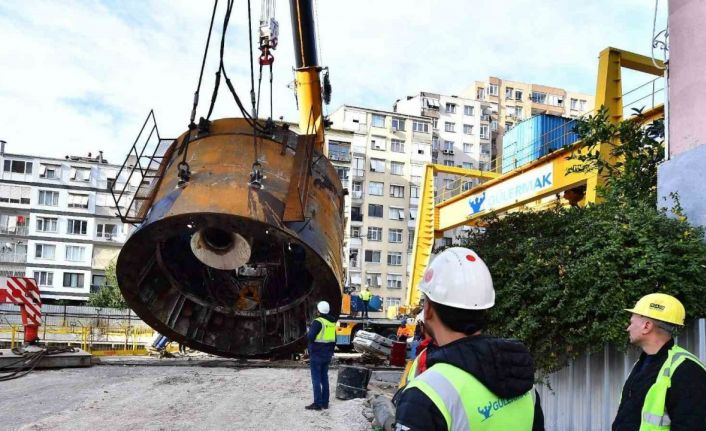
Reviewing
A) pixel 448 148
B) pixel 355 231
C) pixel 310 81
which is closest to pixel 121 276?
pixel 310 81

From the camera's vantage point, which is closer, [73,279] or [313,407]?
[313,407]

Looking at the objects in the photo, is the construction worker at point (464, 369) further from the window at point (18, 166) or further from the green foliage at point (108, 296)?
the window at point (18, 166)

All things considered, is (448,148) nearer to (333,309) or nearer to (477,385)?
(333,309)

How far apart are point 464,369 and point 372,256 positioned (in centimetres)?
5439

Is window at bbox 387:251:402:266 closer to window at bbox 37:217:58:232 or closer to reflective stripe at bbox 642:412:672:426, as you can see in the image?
window at bbox 37:217:58:232

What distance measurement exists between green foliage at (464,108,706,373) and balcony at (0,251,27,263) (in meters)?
52.1

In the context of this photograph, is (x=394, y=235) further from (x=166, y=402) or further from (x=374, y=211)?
(x=166, y=402)

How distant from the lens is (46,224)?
52688 millimetres

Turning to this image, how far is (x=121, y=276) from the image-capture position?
7.86 metres

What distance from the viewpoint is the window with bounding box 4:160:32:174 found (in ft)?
177

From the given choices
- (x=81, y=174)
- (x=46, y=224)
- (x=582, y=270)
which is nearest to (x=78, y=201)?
(x=81, y=174)

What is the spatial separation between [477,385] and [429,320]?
10.3 inches

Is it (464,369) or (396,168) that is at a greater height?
(396,168)

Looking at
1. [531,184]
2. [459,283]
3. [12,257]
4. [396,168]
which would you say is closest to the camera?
[459,283]
